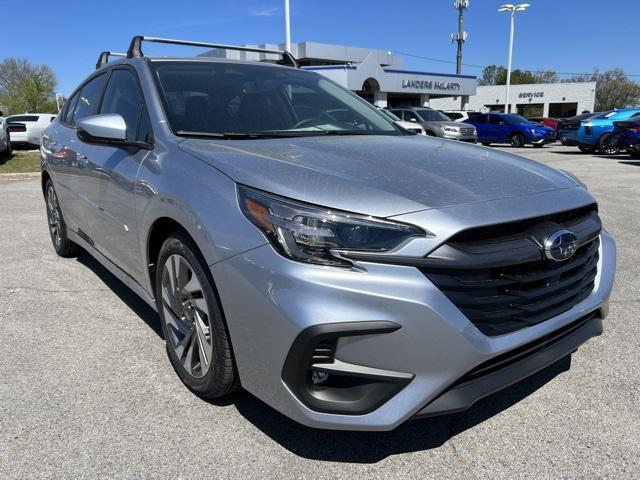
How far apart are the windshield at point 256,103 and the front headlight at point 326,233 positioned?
1045 millimetres

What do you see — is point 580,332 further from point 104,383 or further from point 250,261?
point 104,383

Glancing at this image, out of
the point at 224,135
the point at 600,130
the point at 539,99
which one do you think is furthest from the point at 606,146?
the point at 539,99

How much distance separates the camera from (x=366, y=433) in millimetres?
2375

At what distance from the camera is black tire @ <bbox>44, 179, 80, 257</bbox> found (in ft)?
15.9

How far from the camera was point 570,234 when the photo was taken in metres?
2.17

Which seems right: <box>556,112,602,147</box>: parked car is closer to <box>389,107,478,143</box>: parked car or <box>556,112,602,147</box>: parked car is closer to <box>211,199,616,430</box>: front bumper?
<box>389,107,478,143</box>: parked car

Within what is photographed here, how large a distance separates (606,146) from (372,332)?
18.0m

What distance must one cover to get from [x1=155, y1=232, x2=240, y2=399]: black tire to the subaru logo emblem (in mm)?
1362

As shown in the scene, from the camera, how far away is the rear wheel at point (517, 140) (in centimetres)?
2275

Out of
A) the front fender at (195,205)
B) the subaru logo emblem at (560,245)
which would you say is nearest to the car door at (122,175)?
the front fender at (195,205)

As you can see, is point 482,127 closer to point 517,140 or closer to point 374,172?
point 517,140

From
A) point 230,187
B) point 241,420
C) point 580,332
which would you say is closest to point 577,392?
point 580,332

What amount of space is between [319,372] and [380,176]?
33.2 inches

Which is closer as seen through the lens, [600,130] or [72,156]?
[72,156]
